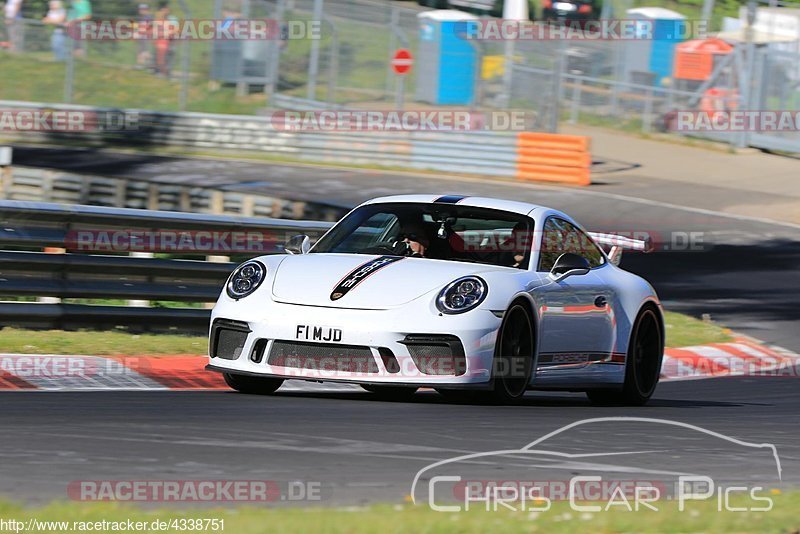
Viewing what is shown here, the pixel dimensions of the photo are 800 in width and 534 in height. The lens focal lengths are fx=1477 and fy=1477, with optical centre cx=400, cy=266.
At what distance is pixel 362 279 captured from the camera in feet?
26.3

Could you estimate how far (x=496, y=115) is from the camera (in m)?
30.6

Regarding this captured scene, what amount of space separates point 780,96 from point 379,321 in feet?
89.3

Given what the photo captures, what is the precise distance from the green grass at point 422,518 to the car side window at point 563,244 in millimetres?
3912

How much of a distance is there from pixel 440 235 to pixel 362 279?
0.91 metres

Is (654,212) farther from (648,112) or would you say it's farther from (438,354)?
(438,354)

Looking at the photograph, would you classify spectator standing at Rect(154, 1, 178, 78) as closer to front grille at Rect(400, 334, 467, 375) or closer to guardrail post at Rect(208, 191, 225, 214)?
guardrail post at Rect(208, 191, 225, 214)

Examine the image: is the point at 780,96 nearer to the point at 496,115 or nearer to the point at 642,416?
the point at 496,115

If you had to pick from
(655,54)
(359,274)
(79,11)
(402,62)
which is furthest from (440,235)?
(655,54)

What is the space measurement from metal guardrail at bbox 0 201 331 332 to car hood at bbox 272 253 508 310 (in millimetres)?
2803

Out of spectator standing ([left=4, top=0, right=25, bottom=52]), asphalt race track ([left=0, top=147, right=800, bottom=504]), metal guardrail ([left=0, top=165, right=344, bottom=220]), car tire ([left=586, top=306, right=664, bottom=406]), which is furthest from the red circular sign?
car tire ([left=586, top=306, right=664, bottom=406])

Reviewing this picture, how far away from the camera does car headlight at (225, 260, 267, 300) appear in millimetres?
8188

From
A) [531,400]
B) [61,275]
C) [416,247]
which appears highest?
[416,247]

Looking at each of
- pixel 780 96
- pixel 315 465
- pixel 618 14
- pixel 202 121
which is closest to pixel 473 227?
pixel 315 465

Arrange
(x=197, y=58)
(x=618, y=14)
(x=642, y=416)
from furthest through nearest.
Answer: (x=618, y=14)
(x=197, y=58)
(x=642, y=416)
